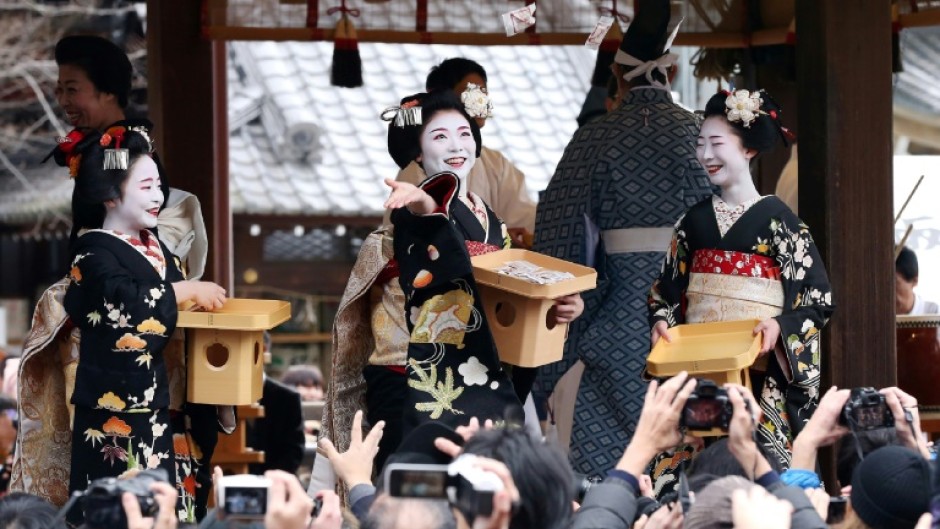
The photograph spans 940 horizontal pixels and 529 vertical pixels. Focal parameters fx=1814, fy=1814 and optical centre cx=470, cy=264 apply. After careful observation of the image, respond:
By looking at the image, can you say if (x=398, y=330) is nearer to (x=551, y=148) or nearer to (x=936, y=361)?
(x=936, y=361)

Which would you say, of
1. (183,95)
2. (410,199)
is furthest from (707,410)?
(183,95)

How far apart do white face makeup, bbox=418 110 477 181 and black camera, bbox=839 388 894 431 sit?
2414 millimetres

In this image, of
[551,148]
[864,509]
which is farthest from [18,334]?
[864,509]

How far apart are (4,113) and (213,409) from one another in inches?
324

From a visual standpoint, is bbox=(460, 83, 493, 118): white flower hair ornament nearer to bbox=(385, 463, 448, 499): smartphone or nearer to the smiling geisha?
the smiling geisha

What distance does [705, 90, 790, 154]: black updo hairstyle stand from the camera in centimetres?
705

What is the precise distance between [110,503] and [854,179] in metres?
3.98

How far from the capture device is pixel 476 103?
23.4 feet

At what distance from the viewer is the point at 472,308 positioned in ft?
21.2

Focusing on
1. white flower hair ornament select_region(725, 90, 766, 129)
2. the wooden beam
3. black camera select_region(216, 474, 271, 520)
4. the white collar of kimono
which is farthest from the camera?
the wooden beam

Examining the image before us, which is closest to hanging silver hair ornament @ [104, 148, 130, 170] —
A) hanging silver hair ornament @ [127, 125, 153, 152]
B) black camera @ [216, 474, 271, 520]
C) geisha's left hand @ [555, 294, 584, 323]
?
hanging silver hair ornament @ [127, 125, 153, 152]

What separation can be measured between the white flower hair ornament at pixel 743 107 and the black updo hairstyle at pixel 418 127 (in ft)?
3.23

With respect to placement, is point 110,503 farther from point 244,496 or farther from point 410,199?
point 410,199

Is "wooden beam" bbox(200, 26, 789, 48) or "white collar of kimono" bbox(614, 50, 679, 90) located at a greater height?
"wooden beam" bbox(200, 26, 789, 48)
